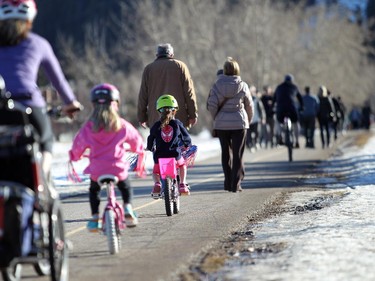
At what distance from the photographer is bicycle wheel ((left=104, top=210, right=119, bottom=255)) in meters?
9.96

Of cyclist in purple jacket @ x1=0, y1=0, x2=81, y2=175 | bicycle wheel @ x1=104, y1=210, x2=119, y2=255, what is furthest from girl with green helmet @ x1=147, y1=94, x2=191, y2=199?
cyclist in purple jacket @ x1=0, y1=0, x2=81, y2=175

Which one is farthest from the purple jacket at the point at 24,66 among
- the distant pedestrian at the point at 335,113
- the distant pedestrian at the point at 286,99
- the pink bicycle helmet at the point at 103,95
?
the distant pedestrian at the point at 335,113

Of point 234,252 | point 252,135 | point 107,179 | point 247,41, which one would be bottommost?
point 234,252

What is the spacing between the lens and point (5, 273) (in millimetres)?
8328

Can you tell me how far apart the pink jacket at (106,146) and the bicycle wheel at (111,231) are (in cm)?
39

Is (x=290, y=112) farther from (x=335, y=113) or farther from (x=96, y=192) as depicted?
(x=96, y=192)

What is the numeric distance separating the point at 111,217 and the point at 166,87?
608 centimetres

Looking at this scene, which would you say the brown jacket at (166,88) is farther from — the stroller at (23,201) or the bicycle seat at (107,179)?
the stroller at (23,201)

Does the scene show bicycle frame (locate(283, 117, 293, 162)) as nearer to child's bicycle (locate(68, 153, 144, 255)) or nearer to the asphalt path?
the asphalt path

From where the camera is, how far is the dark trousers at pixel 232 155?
678 inches

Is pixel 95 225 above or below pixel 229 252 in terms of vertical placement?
above

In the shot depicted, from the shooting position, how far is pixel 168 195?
1363 centimetres

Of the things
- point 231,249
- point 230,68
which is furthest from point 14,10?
point 230,68

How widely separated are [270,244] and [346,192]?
6277mm
